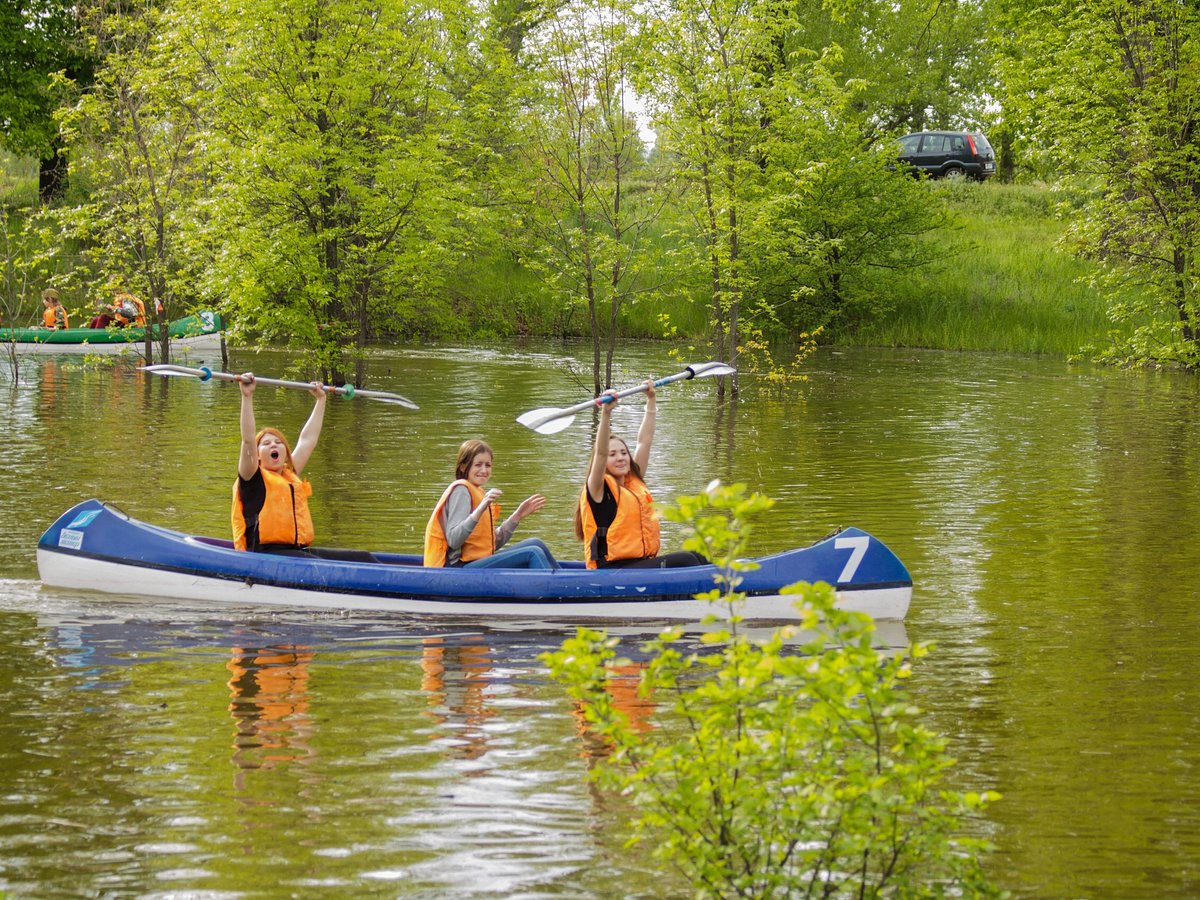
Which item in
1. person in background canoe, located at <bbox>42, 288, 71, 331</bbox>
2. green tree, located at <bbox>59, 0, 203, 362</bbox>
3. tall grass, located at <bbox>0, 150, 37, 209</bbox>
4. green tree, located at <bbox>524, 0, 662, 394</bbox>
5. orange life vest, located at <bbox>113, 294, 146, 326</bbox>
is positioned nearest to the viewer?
green tree, located at <bbox>524, 0, 662, 394</bbox>

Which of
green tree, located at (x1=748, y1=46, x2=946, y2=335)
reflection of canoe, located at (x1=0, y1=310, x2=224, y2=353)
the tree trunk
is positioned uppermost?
the tree trunk

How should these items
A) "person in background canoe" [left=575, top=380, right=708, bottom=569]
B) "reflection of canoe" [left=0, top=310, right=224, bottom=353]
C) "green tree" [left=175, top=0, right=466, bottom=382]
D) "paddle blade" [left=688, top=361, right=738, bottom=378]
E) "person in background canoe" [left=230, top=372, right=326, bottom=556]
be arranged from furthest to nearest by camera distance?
"reflection of canoe" [left=0, top=310, right=224, bottom=353], "green tree" [left=175, top=0, right=466, bottom=382], "paddle blade" [left=688, top=361, right=738, bottom=378], "person in background canoe" [left=230, top=372, right=326, bottom=556], "person in background canoe" [left=575, top=380, right=708, bottom=569]

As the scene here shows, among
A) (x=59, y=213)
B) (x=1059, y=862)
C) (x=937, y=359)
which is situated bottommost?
(x=1059, y=862)

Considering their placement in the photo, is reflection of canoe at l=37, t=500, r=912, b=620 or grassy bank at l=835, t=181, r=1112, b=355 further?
grassy bank at l=835, t=181, r=1112, b=355

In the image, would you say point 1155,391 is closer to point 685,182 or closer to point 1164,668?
point 685,182

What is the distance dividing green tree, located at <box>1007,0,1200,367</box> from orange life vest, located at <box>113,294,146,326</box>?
1293cm

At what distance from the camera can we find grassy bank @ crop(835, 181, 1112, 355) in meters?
26.6

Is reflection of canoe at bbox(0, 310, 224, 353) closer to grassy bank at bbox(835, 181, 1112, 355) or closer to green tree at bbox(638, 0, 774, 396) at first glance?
green tree at bbox(638, 0, 774, 396)

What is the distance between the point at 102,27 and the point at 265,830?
17235 mm

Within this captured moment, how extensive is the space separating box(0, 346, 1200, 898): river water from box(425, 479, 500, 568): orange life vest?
1.85ft

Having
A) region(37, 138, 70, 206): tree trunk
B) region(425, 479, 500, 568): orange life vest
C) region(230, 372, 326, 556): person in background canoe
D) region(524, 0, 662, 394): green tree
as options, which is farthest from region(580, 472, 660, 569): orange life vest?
region(37, 138, 70, 206): tree trunk

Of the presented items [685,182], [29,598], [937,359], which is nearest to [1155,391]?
[937,359]

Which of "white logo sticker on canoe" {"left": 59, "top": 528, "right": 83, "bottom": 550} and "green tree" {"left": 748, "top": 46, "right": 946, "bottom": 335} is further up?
"green tree" {"left": 748, "top": 46, "right": 946, "bottom": 335}

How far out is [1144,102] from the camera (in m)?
19.3
